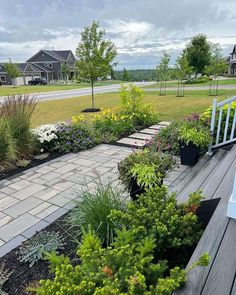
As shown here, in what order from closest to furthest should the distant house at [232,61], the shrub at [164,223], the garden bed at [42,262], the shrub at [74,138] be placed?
the shrub at [164,223], the garden bed at [42,262], the shrub at [74,138], the distant house at [232,61]

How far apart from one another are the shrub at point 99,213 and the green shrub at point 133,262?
17.1 inches

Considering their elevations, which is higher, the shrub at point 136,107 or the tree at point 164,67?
the tree at point 164,67

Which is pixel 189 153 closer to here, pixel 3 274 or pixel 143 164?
pixel 143 164

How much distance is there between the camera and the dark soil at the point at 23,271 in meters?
1.70

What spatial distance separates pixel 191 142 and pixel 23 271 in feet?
9.59

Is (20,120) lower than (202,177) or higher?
higher

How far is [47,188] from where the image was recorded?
10.6ft

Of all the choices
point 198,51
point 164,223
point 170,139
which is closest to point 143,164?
point 164,223

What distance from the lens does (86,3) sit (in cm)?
495

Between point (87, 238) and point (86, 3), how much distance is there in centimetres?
531

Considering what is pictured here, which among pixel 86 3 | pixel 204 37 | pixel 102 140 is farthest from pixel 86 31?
pixel 204 37

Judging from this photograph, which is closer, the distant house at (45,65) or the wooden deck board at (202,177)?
the wooden deck board at (202,177)

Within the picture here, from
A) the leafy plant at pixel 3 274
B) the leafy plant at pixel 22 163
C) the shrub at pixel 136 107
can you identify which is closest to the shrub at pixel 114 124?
the shrub at pixel 136 107

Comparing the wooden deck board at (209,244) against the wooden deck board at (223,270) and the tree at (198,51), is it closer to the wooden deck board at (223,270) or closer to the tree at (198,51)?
the wooden deck board at (223,270)
